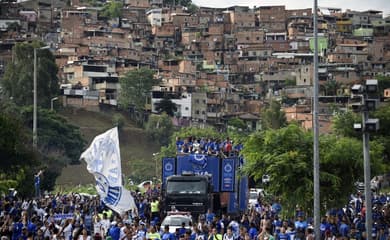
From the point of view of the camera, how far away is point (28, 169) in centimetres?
4644

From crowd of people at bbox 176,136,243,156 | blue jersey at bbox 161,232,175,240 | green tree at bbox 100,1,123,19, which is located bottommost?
blue jersey at bbox 161,232,175,240

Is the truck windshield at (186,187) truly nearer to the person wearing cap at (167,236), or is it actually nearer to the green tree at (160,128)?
the person wearing cap at (167,236)

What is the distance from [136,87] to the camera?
400ft

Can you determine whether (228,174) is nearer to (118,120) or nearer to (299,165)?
(299,165)

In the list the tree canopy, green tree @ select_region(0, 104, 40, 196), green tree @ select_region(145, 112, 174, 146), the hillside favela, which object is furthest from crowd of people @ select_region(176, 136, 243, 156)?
green tree @ select_region(145, 112, 174, 146)

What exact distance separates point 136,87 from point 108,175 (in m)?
93.6

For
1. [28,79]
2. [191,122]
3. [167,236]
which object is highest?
[28,79]

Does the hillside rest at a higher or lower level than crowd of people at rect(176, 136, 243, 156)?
lower

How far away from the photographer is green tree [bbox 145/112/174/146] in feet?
351

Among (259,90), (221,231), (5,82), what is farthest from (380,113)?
(259,90)

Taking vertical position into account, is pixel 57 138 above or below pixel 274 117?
below

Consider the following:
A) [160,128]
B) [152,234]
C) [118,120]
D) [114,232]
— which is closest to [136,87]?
[118,120]

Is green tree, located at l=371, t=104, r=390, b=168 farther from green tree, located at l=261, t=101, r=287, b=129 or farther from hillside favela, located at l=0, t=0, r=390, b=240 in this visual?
green tree, located at l=261, t=101, r=287, b=129

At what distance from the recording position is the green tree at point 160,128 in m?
107
